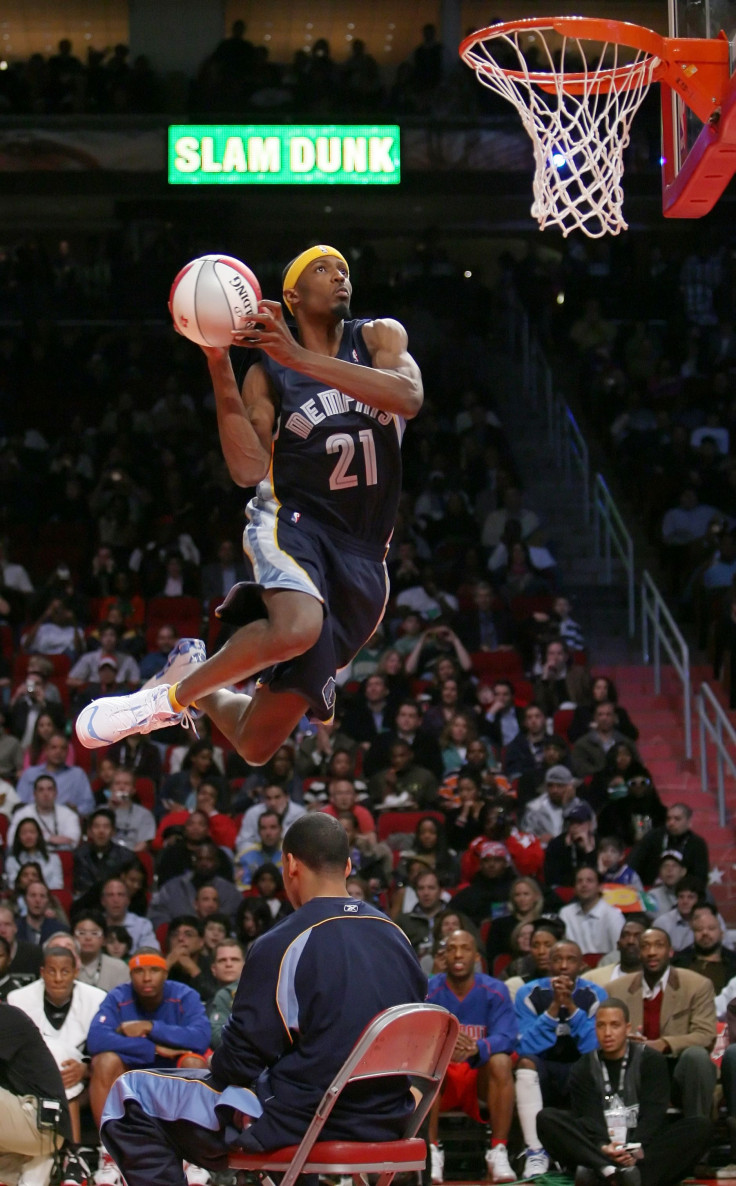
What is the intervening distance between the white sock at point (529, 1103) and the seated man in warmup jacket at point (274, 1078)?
4.62 m

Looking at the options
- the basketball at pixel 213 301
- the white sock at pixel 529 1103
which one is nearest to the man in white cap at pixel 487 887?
the white sock at pixel 529 1103

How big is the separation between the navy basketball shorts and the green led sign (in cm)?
1355

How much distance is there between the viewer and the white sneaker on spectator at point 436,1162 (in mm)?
8773

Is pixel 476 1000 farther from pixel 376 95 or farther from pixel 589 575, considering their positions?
pixel 376 95

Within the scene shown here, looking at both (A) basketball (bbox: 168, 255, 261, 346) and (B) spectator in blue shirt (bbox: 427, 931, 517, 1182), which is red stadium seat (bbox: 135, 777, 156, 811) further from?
(A) basketball (bbox: 168, 255, 261, 346)

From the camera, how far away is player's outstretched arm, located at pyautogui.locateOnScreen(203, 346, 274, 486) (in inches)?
214

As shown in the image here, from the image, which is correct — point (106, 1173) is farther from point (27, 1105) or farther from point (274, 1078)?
point (274, 1078)

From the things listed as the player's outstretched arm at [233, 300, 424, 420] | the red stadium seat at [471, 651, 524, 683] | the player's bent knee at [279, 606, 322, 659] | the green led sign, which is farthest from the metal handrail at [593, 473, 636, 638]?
the player's bent knee at [279, 606, 322, 659]

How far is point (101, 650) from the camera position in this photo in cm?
1415

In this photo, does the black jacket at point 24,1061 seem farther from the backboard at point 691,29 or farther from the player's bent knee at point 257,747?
the backboard at point 691,29

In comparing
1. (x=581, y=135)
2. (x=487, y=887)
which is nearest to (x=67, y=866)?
(x=487, y=887)

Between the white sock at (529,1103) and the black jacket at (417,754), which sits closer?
the white sock at (529,1103)

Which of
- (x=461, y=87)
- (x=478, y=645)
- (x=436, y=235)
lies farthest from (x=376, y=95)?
(x=478, y=645)

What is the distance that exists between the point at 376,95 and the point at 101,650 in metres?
10.0
